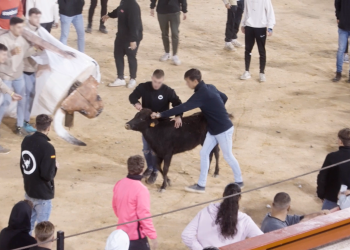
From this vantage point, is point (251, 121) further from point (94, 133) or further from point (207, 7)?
point (207, 7)

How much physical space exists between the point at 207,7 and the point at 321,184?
35.3 ft

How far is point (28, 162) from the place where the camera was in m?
5.97

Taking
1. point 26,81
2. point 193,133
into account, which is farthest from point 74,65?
point 193,133

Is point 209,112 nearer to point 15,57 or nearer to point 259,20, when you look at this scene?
point 15,57

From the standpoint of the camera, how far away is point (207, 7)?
648 inches

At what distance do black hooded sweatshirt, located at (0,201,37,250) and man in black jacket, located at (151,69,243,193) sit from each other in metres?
2.78

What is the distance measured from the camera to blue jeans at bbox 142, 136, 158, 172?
807 centimetres

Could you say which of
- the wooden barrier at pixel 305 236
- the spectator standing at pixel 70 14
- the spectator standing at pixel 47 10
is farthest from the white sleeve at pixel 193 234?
the spectator standing at pixel 70 14

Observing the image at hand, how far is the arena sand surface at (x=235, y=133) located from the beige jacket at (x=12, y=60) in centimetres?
108

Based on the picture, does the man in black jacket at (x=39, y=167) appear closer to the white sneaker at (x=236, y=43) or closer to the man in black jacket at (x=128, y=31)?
the man in black jacket at (x=128, y=31)

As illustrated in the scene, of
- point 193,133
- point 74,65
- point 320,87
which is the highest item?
point 74,65

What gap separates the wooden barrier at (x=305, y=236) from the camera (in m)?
4.83

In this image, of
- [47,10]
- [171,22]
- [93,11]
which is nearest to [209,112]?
[47,10]

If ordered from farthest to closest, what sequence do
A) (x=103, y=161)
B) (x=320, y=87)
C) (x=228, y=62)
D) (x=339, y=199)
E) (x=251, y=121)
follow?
(x=228, y=62), (x=320, y=87), (x=251, y=121), (x=103, y=161), (x=339, y=199)
